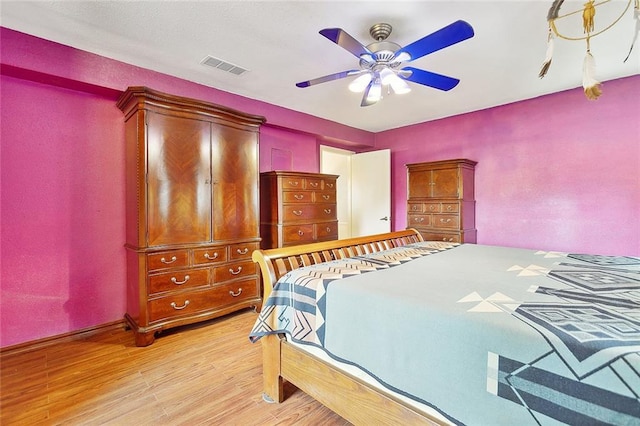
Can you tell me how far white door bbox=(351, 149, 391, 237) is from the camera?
472cm

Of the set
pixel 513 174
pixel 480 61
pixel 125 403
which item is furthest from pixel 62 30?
pixel 513 174

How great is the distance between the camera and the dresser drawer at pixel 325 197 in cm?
374

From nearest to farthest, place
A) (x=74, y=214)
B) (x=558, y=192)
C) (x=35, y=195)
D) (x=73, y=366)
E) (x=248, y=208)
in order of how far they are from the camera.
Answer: (x=73, y=366)
(x=35, y=195)
(x=74, y=214)
(x=248, y=208)
(x=558, y=192)

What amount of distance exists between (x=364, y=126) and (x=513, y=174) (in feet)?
7.67

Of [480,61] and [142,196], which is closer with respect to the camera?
[142,196]

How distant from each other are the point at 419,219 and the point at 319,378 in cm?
325

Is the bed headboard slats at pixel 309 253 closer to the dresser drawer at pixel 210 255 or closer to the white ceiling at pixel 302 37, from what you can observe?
the dresser drawer at pixel 210 255

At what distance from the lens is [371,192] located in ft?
16.1

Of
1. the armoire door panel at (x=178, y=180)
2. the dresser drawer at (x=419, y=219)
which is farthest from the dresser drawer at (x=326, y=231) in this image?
the armoire door panel at (x=178, y=180)

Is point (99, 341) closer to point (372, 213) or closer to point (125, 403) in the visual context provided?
point (125, 403)

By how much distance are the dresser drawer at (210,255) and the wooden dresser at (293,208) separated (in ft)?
2.39

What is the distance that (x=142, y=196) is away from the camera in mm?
2375

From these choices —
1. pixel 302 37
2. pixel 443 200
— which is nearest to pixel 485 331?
pixel 302 37

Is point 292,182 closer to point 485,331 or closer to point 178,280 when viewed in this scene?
point 178,280
